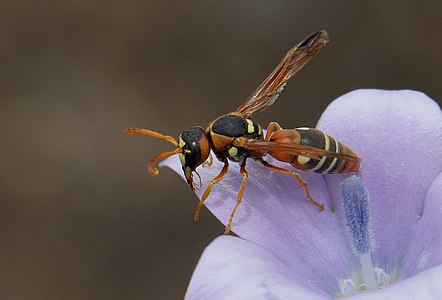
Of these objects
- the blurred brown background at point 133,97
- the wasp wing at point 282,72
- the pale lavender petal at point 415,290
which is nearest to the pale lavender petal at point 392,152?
the wasp wing at point 282,72

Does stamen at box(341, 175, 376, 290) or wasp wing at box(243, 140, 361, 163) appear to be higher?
wasp wing at box(243, 140, 361, 163)

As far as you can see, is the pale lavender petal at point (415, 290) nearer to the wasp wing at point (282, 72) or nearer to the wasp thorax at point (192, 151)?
the wasp thorax at point (192, 151)

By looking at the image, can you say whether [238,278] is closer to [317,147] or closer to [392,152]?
[317,147]

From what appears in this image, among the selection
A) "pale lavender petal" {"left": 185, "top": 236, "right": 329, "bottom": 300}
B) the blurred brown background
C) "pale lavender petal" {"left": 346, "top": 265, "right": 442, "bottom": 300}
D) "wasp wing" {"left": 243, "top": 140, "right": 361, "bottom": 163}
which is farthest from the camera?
the blurred brown background

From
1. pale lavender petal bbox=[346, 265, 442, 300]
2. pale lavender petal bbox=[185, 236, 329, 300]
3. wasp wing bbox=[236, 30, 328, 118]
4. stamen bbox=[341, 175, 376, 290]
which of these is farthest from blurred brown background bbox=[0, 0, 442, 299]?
pale lavender petal bbox=[346, 265, 442, 300]

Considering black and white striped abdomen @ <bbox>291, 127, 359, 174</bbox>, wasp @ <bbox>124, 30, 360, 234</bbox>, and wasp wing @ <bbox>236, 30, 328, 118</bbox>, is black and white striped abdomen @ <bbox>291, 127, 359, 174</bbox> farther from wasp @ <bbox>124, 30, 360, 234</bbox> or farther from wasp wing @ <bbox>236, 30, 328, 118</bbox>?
wasp wing @ <bbox>236, 30, 328, 118</bbox>

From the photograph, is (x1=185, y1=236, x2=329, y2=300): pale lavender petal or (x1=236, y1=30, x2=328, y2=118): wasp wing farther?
(x1=236, y1=30, x2=328, y2=118): wasp wing

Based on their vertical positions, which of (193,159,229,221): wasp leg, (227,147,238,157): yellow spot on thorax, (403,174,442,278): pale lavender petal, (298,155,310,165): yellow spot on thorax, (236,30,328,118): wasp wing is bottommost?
(403,174,442,278): pale lavender petal
